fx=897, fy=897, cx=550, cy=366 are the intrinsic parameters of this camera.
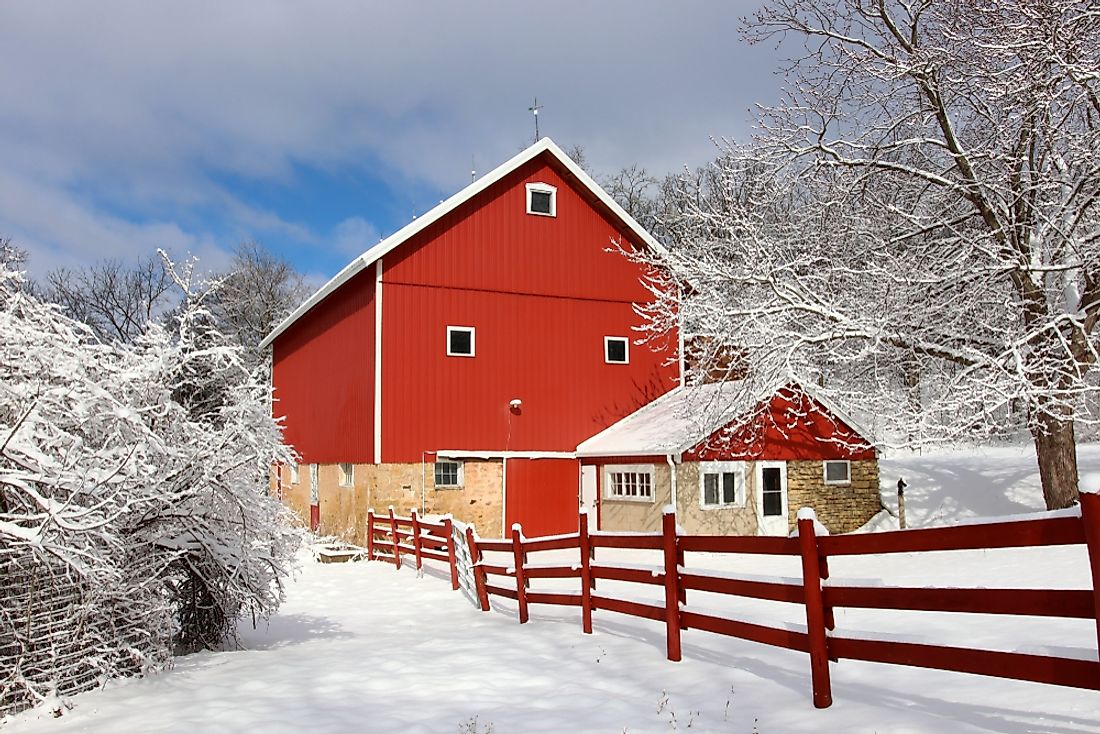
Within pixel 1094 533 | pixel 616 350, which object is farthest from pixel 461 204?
pixel 1094 533

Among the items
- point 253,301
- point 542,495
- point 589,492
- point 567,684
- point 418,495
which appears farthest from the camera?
point 253,301

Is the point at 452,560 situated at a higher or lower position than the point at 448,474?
lower

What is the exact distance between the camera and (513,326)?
816 inches

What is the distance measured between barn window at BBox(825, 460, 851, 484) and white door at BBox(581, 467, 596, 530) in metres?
5.15

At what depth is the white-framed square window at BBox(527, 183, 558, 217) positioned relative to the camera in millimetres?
21156

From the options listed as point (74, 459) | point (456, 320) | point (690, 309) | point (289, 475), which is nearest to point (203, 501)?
point (74, 459)

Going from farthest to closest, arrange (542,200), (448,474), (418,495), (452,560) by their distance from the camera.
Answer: (542,200), (448,474), (418,495), (452,560)

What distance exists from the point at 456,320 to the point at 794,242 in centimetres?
748

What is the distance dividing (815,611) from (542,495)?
15527 millimetres

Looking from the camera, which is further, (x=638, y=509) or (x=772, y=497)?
(x=638, y=509)

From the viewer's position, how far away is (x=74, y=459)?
6301mm

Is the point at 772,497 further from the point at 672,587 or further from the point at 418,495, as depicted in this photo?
the point at 672,587

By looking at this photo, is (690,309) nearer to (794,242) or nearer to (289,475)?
(794,242)

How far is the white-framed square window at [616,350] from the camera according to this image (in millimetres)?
21970
